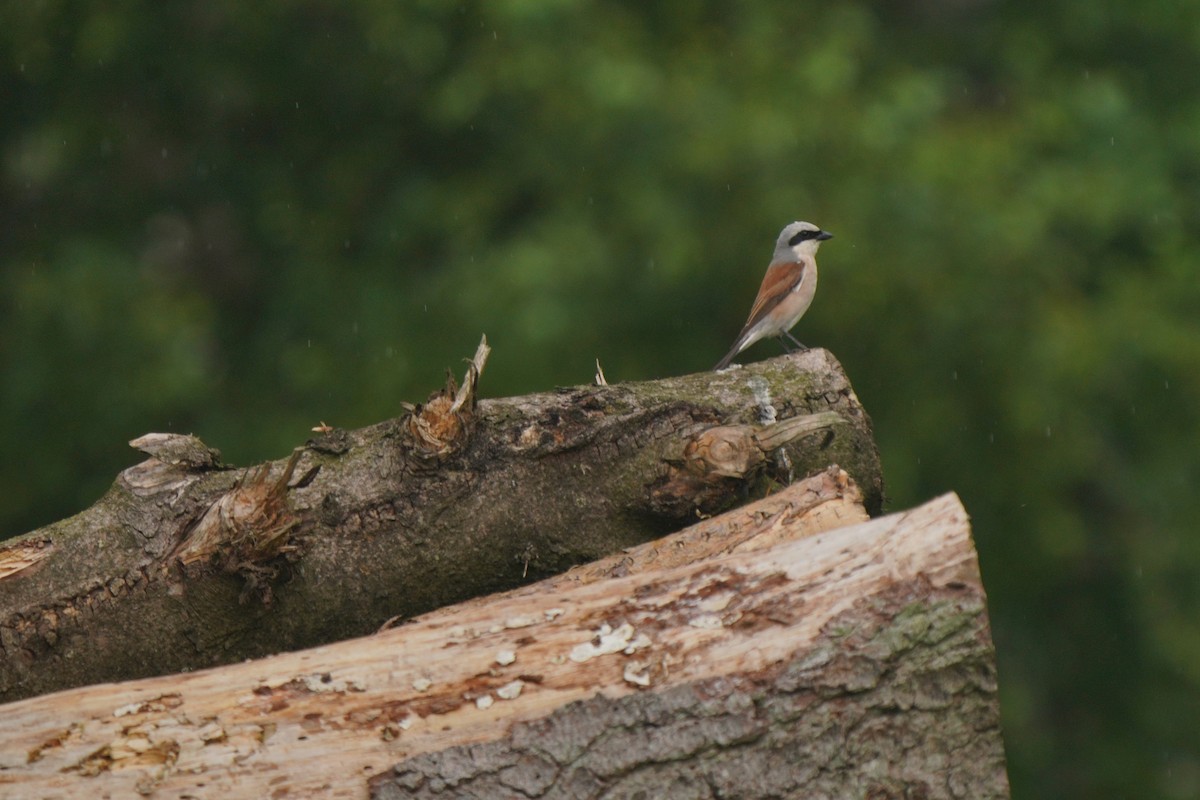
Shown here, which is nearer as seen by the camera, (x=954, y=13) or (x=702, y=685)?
(x=702, y=685)

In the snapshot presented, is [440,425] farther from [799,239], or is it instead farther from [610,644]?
[799,239]

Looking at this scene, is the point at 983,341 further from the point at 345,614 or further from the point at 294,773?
the point at 294,773

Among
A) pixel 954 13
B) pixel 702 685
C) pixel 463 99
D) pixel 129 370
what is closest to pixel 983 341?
pixel 463 99

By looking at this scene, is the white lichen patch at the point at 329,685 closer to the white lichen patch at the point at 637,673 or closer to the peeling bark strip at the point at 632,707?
the peeling bark strip at the point at 632,707

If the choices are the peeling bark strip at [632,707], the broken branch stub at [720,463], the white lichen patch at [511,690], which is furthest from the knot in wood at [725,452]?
the white lichen patch at [511,690]

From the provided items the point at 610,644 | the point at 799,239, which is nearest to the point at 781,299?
the point at 799,239

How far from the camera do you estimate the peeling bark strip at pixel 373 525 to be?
4.51m

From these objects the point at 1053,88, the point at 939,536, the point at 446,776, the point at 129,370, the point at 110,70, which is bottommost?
the point at 446,776

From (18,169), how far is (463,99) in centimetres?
452

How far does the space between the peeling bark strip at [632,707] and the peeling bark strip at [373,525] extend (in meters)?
0.69

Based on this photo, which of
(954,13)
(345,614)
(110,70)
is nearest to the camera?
(345,614)

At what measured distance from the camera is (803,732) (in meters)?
3.76

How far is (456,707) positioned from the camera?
12.4 ft

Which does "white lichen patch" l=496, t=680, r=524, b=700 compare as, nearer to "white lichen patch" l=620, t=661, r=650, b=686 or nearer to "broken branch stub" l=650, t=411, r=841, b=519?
"white lichen patch" l=620, t=661, r=650, b=686
